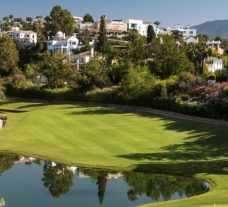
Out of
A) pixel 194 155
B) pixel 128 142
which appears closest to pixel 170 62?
pixel 128 142

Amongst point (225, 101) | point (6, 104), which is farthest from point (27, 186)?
point (6, 104)

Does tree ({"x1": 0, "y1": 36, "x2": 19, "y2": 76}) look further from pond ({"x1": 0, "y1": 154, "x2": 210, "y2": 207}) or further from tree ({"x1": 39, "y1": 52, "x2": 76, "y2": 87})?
pond ({"x1": 0, "y1": 154, "x2": 210, "y2": 207})

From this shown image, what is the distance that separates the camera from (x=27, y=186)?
Result: 108 ft

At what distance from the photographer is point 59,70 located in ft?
279

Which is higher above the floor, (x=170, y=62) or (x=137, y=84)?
(x=170, y=62)

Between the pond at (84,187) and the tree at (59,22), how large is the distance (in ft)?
454

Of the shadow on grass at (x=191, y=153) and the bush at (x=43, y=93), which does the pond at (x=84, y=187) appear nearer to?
the shadow on grass at (x=191, y=153)

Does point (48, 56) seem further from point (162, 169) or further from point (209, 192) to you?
point (209, 192)

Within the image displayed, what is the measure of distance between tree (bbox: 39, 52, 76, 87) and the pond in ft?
156

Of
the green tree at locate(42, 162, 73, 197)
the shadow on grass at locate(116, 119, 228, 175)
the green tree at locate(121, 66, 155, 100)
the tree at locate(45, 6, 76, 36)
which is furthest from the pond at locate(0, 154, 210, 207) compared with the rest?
the tree at locate(45, 6, 76, 36)

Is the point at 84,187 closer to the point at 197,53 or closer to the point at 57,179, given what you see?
the point at 57,179

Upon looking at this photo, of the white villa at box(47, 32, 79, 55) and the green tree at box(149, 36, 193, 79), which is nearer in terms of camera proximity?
the green tree at box(149, 36, 193, 79)

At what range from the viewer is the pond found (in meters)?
29.4

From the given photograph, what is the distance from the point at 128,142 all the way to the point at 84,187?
1216cm
